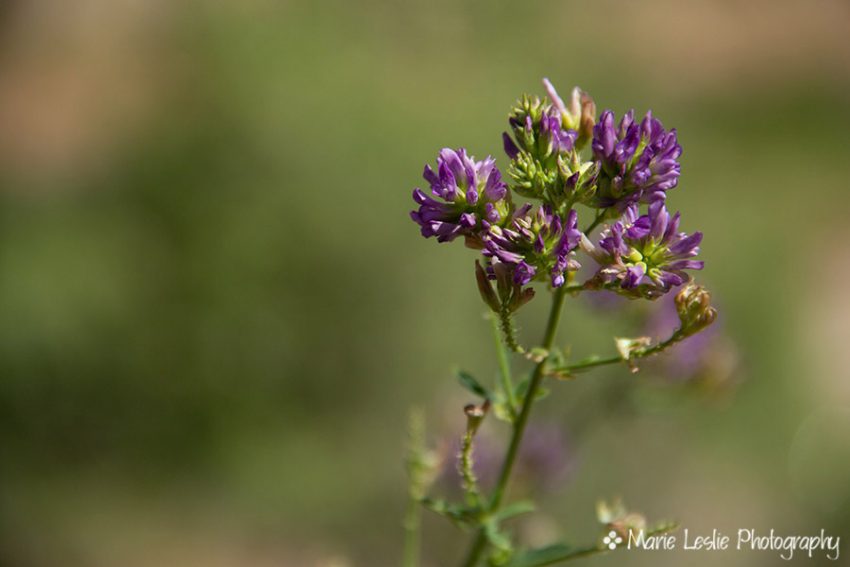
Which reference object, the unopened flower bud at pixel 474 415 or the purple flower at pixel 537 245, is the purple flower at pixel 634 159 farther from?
the unopened flower bud at pixel 474 415

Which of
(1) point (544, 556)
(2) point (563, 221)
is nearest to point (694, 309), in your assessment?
(2) point (563, 221)

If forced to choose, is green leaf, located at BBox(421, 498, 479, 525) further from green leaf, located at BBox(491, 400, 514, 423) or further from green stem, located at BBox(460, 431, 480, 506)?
green leaf, located at BBox(491, 400, 514, 423)

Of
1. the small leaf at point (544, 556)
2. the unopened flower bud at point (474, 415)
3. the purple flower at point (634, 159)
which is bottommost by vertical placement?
the small leaf at point (544, 556)

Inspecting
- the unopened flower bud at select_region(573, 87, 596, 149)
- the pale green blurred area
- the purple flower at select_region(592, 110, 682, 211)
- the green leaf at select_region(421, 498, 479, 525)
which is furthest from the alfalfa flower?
the pale green blurred area

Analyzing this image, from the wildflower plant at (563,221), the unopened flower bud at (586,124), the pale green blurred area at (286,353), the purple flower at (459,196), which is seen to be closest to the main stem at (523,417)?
the wildflower plant at (563,221)

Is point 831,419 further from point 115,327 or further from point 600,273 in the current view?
point 600,273
